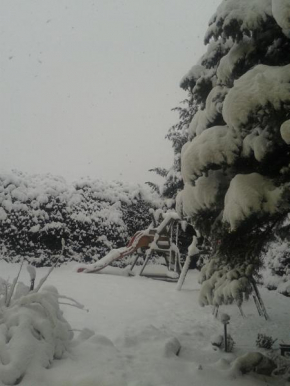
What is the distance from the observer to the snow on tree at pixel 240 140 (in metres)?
2.40

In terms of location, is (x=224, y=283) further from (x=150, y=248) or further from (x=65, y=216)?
(x=65, y=216)

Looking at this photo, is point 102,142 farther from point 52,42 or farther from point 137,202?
point 137,202

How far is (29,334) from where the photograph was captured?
2.28 m

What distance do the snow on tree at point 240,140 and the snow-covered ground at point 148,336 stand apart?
2.08 feet

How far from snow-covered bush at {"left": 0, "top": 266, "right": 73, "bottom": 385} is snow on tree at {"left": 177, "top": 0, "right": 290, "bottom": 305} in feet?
4.56

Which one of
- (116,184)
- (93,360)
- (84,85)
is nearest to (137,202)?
(116,184)

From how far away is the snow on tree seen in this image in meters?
2.40

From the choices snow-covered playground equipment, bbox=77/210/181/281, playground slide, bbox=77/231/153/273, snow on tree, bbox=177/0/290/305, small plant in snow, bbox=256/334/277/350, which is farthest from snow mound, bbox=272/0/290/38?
playground slide, bbox=77/231/153/273

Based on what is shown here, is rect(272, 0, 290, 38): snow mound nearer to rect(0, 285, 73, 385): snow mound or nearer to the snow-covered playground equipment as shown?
rect(0, 285, 73, 385): snow mound

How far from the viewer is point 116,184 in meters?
11.1

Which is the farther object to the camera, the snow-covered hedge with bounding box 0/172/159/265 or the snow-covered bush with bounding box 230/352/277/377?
the snow-covered hedge with bounding box 0/172/159/265

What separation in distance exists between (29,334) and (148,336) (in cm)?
164

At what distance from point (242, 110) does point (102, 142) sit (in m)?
32.5

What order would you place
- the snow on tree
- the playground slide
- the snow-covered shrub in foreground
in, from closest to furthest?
the snow on tree → the snow-covered shrub in foreground → the playground slide
